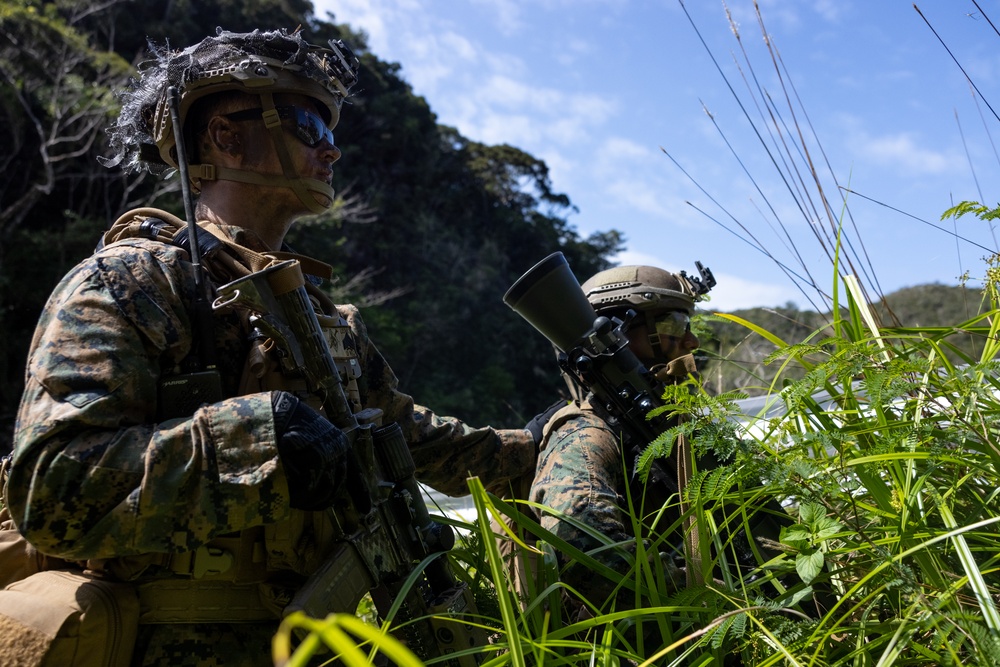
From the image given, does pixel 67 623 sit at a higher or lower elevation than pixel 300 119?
lower

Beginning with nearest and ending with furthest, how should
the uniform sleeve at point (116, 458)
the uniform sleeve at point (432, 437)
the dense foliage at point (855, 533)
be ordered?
1. the dense foliage at point (855, 533)
2. the uniform sleeve at point (116, 458)
3. the uniform sleeve at point (432, 437)

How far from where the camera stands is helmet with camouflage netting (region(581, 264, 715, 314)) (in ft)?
10.8

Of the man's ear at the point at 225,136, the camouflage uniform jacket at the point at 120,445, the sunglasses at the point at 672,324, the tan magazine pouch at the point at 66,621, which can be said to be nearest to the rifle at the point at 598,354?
the sunglasses at the point at 672,324

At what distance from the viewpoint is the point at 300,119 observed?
231cm

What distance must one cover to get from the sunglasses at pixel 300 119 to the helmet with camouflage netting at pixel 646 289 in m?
1.31

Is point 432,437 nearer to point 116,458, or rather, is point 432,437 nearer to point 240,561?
point 240,561

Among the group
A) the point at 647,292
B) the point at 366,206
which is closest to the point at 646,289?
the point at 647,292

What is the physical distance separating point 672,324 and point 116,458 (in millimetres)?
2202

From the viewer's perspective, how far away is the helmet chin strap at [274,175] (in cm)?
226

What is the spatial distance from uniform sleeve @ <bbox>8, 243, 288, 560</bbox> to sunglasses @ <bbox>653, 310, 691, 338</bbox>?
6.37ft

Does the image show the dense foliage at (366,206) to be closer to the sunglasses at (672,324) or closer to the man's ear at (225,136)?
the sunglasses at (672,324)

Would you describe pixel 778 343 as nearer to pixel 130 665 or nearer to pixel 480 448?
pixel 480 448

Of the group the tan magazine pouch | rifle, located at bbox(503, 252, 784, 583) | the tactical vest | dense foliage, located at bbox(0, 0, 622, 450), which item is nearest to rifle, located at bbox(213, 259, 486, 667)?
the tactical vest

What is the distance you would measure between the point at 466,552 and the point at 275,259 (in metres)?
0.90
